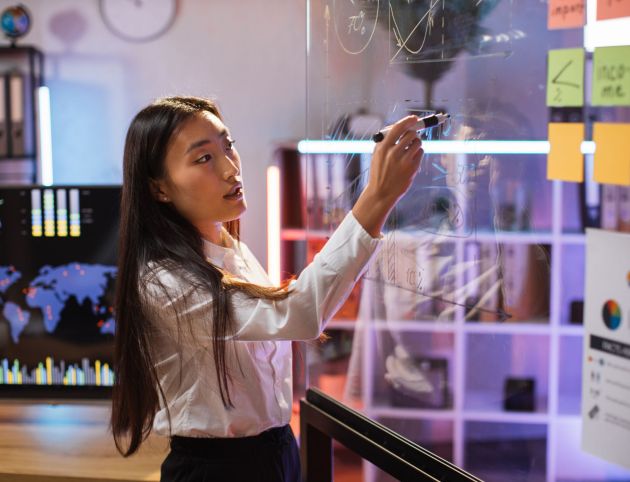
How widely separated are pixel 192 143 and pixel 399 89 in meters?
0.35

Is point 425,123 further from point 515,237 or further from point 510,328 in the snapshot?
point 510,328

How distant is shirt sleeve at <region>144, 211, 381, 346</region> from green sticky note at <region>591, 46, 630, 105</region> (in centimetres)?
36

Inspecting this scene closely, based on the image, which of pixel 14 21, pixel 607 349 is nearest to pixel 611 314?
pixel 607 349

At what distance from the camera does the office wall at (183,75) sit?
2904mm

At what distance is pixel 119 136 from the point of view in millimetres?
3012

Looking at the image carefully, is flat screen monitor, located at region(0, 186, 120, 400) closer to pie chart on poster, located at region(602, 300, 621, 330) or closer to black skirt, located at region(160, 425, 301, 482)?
black skirt, located at region(160, 425, 301, 482)

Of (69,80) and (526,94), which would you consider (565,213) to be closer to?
(526,94)

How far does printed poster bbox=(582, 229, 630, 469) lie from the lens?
0.78 m

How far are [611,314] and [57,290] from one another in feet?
6.37

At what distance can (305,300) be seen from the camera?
1.01 meters

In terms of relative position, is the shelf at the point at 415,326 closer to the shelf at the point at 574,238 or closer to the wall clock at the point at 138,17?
the shelf at the point at 574,238

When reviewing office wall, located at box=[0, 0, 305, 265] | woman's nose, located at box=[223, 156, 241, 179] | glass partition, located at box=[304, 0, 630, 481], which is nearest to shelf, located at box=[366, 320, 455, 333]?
glass partition, located at box=[304, 0, 630, 481]

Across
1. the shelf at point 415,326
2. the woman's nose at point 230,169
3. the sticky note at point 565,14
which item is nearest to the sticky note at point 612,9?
the sticky note at point 565,14

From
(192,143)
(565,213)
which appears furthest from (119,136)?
(565,213)
